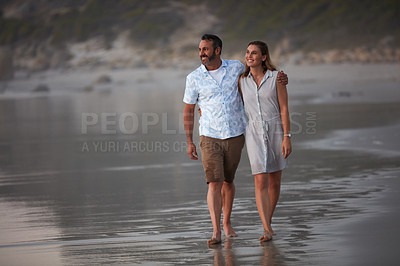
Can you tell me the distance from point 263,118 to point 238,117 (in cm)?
19

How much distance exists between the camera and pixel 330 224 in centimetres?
618

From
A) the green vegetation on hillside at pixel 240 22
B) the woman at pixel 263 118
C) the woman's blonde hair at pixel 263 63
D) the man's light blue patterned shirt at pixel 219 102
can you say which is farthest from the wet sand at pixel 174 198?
the green vegetation on hillside at pixel 240 22

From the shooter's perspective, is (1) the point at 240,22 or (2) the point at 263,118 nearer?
(2) the point at 263,118

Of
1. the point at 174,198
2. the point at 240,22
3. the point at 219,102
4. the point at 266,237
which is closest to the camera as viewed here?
the point at 266,237

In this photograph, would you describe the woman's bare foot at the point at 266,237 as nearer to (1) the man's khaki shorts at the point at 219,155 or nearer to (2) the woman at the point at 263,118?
(2) the woman at the point at 263,118

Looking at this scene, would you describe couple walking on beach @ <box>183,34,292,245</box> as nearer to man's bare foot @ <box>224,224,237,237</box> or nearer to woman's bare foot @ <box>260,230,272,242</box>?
man's bare foot @ <box>224,224,237,237</box>

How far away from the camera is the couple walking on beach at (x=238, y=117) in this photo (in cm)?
594

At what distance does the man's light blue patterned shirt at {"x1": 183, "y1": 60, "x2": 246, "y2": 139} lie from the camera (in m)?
5.94

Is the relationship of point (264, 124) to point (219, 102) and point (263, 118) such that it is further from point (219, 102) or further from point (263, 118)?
point (219, 102)

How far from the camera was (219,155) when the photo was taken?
5.95 m

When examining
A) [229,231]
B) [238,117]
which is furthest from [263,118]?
[229,231]

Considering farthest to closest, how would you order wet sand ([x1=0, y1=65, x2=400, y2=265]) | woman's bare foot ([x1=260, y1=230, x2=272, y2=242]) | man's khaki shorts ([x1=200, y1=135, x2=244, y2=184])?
man's khaki shorts ([x1=200, y1=135, x2=244, y2=184]) < woman's bare foot ([x1=260, y1=230, x2=272, y2=242]) < wet sand ([x1=0, y1=65, x2=400, y2=265])

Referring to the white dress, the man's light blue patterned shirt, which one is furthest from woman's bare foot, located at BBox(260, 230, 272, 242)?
the man's light blue patterned shirt

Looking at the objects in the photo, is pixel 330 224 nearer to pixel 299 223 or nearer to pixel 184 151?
pixel 299 223
